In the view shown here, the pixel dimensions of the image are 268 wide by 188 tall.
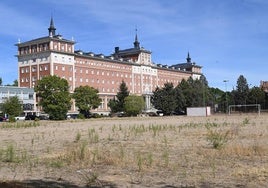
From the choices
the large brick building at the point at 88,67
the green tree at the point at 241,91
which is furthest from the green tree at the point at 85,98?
the green tree at the point at 241,91

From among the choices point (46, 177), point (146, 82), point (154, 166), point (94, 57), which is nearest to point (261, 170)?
point (154, 166)

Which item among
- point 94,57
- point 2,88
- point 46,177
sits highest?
point 94,57

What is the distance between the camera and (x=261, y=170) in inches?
462

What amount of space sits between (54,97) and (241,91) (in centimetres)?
7256

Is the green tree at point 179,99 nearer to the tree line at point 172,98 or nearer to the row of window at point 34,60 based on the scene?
the tree line at point 172,98

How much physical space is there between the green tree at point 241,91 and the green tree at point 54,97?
67081mm

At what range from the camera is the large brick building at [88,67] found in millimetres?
132125

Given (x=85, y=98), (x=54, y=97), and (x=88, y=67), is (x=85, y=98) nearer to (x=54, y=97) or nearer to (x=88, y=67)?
(x=54, y=97)

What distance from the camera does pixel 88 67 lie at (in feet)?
481

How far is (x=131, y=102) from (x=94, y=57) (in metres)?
32.1

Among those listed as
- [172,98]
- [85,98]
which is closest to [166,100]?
[172,98]

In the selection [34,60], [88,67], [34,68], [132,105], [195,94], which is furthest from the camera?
[88,67]

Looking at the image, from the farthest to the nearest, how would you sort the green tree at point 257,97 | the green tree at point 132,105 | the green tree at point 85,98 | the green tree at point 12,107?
the green tree at point 257,97
the green tree at point 132,105
the green tree at point 85,98
the green tree at point 12,107

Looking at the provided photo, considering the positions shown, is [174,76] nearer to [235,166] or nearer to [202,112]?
[202,112]
